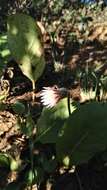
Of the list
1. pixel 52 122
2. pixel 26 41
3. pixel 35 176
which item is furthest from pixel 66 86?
pixel 35 176

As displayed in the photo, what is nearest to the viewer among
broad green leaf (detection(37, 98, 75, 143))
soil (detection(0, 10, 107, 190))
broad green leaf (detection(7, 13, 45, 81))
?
broad green leaf (detection(37, 98, 75, 143))

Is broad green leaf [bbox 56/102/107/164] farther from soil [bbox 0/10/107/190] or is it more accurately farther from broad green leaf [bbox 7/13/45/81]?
broad green leaf [bbox 7/13/45/81]

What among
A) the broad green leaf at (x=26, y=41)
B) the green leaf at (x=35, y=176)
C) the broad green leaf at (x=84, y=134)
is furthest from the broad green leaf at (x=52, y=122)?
the broad green leaf at (x=26, y=41)

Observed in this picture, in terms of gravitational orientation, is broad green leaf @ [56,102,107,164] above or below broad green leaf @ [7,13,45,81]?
below

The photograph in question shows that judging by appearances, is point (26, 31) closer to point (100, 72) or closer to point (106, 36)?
point (100, 72)

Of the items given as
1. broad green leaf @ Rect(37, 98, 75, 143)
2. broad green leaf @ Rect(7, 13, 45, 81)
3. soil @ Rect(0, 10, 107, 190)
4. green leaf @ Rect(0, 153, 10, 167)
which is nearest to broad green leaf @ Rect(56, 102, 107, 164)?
broad green leaf @ Rect(37, 98, 75, 143)

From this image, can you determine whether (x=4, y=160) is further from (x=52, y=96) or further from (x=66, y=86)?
(x=66, y=86)
